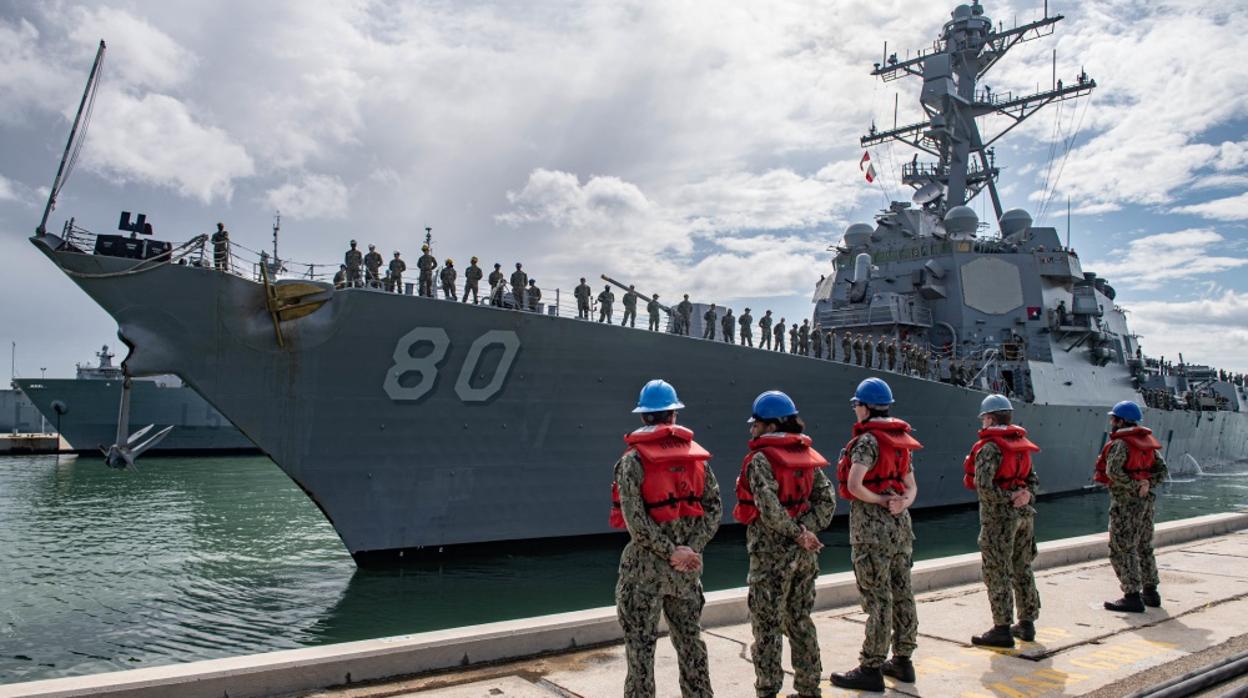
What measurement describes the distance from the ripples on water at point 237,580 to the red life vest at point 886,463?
4.96 metres

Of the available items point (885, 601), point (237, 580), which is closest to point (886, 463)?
point (885, 601)

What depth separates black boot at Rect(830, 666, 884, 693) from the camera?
382cm

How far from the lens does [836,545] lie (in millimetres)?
12312

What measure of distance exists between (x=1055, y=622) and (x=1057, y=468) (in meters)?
14.6

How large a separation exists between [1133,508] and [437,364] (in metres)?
6.79

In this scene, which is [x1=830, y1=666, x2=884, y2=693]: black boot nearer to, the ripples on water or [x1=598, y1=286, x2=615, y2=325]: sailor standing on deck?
the ripples on water

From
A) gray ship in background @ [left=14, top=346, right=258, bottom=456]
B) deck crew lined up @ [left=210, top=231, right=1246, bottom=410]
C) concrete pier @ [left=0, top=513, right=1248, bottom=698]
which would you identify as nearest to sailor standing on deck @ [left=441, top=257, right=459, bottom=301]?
deck crew lined up @ [left=210, top=231, right=1246, bottom=410]

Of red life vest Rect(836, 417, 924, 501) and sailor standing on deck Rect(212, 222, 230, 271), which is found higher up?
sailor standing on deck Rect(212, 222, 230, 271)

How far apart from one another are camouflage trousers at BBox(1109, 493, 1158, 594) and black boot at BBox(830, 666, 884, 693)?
8.83ft

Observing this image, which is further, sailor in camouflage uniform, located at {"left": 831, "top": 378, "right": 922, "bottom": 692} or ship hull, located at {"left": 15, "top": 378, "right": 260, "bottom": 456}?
ship hull, located at {"left": 15, "top": 378, "right": 260, "bottom": 456}

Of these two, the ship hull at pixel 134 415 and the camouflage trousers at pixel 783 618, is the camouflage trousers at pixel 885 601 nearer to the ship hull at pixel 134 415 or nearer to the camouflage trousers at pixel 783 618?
the camouflage trousers at pixel 783 618

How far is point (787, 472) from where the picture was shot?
3.42m

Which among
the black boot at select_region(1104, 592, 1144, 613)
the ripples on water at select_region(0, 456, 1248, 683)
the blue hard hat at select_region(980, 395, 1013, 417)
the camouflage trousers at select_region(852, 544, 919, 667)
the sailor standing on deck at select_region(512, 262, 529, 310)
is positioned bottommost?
the ripples on water at select_region(0, 456, 1248, 683)

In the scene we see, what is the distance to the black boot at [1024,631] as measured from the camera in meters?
4.67
